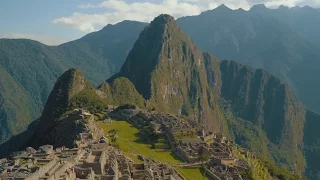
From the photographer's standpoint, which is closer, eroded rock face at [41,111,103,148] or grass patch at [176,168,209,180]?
grass patch at [176,168,209,180]

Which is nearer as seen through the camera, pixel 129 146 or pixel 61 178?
pixel 61 178

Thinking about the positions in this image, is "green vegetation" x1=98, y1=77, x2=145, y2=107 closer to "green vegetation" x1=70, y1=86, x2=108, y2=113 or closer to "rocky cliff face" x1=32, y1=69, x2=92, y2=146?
"rocky cliff face" x1=32, y1=69, x2=92, y2=146

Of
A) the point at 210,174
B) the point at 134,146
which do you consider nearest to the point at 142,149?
the point at 134,146

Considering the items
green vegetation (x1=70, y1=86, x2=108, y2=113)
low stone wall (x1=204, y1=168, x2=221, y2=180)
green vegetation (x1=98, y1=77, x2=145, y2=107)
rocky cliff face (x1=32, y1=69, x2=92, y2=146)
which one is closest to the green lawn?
low stone wall (x1=204, y1=168, x2=221, y2=180)

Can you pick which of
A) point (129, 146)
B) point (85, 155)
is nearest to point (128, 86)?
point (129, 146)

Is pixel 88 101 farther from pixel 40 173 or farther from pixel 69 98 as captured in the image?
pixel 40 173

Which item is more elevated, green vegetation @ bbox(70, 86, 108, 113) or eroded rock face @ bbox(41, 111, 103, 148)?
green vegetation @ bbox(70, 86, 108, 113)

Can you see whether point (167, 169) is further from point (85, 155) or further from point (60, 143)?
point (60, 143)

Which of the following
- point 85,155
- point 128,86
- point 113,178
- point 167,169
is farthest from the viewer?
point 128,86
